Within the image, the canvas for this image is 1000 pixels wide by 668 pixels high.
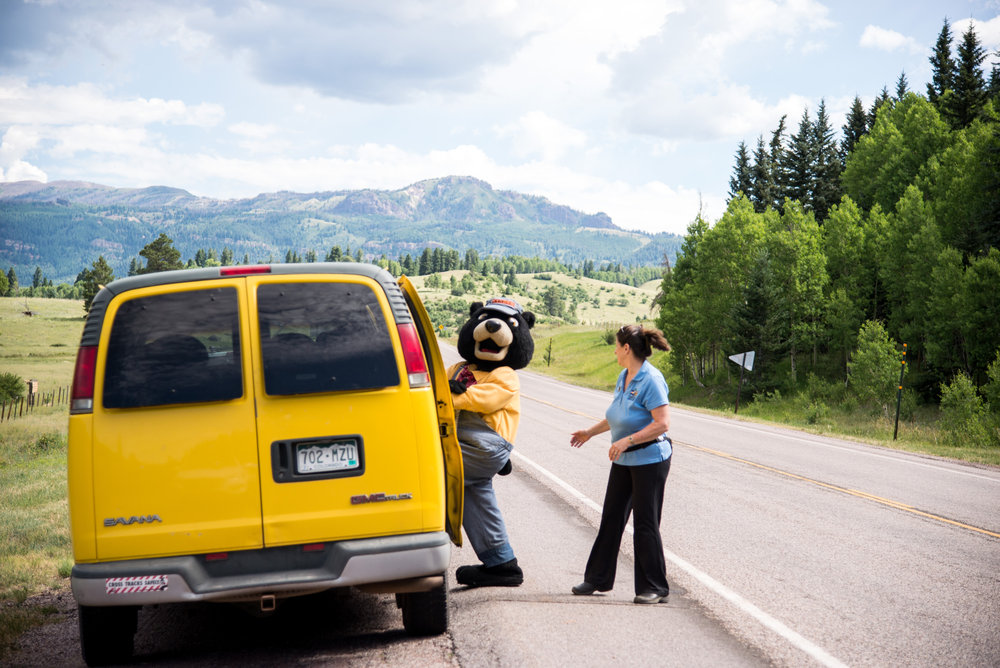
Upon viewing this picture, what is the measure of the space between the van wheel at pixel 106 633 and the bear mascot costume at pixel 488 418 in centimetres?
231

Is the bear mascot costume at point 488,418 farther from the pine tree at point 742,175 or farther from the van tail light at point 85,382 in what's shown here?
the pine tree at point 742,175

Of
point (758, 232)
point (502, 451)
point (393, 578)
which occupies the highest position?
point (758, 232)

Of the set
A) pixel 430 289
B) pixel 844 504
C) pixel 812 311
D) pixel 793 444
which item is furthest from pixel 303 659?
pixel 430 289

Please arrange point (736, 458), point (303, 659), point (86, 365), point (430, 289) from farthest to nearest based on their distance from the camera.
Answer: point (430, 289) → point (736, 458) → point (303, 659) → point (86, 365)

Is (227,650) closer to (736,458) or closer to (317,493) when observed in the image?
(317,493)

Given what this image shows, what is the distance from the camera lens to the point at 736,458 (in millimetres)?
13289

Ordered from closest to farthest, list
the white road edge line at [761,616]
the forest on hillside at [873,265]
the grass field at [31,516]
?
the white road edge line at [761,616] → the grass field at [31,516] → the forest on hillside at [873,265]

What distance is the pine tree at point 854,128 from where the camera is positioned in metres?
62.5

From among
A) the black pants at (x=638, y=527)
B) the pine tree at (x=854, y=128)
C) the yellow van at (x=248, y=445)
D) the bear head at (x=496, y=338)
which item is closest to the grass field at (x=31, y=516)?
the yellow van at (x=248, y=445)

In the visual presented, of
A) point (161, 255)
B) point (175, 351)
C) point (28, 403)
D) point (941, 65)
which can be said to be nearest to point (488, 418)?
point (175, 351)

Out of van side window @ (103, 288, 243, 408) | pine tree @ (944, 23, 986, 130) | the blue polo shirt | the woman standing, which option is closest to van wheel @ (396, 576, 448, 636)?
the woman standing

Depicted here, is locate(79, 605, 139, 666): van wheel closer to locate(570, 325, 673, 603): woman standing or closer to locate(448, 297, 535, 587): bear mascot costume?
→ locate(448, 297, 535, 587): bear mascot costume

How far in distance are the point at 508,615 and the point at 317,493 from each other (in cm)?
182

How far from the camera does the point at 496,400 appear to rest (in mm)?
5352
